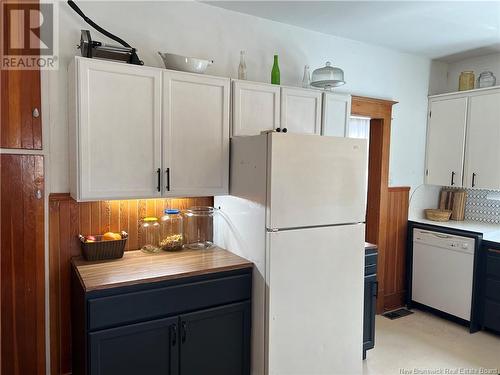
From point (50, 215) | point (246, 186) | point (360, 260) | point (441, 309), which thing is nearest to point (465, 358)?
point (441, 309)

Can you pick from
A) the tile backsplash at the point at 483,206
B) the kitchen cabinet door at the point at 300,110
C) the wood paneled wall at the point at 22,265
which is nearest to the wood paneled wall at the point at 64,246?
the wood paneled wall at the point at 22,265

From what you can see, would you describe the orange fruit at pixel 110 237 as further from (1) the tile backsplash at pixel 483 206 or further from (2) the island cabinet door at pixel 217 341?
(1) the tile backsplash at pixel 483 206

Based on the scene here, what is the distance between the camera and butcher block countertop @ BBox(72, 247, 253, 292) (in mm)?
2055

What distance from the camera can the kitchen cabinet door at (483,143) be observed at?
12.0 feet

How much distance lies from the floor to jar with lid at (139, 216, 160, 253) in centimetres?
182

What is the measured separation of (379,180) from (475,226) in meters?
1.04

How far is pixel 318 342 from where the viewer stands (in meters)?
2.47

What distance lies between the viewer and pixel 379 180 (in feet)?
12.6

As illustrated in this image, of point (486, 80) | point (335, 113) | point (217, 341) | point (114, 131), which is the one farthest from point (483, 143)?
point (114, 131)

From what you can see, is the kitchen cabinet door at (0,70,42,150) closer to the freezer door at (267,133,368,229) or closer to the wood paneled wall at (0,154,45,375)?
the wood paneled wall at (0,154,45,375)

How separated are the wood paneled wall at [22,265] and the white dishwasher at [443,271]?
11.2 ft

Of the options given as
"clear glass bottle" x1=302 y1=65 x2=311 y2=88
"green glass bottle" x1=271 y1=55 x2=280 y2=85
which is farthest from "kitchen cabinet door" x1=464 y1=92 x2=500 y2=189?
"green glass bottle" x1=271 y1=55 x2=280 y2=85

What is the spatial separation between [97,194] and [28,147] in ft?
1.74

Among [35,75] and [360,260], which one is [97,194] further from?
[360,260]
